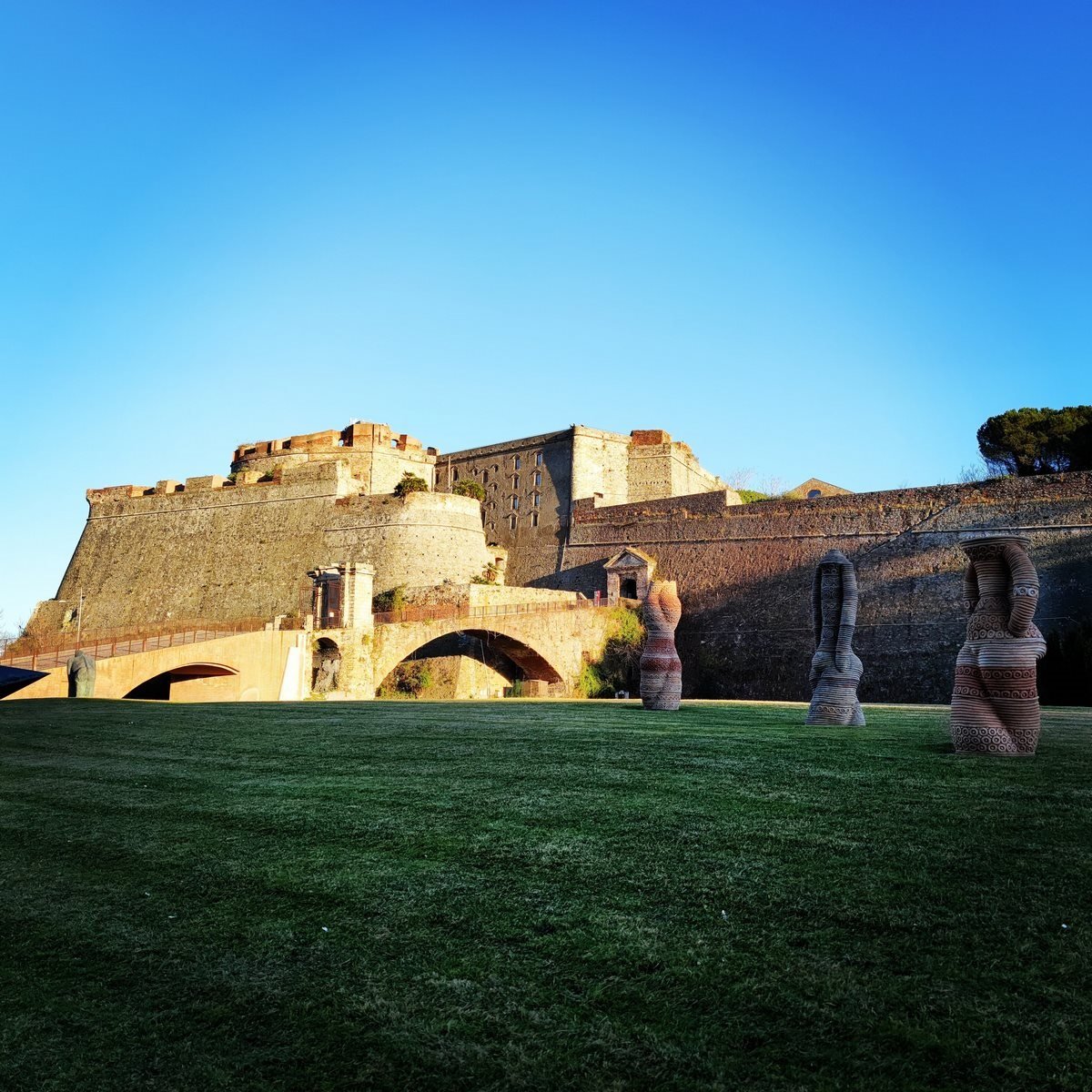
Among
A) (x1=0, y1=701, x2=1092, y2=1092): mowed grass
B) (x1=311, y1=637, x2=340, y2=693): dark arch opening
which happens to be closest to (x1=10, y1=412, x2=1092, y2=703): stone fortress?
(x1=311, y1=637, x2=340, y2=693): dark arch opening

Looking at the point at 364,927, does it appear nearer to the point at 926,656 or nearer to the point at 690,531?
the point at 926,656

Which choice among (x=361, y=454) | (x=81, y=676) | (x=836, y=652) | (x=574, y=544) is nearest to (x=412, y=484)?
(x=361, y=454)

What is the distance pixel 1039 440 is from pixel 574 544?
21.7 metres

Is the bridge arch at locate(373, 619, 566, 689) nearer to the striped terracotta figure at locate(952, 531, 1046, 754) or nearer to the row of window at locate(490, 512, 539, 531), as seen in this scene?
the row of window at locate(490, 512, 539, 531)

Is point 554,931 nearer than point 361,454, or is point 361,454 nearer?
point 554,931

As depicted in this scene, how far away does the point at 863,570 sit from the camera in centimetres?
3572

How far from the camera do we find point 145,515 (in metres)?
50.6

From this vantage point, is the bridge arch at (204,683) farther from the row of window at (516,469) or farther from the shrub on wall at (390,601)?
the row of window at (516,469)

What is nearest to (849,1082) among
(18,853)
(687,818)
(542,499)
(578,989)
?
(578,989)

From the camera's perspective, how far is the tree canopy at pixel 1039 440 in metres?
44.2

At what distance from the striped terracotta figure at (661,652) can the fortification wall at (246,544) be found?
27.1m

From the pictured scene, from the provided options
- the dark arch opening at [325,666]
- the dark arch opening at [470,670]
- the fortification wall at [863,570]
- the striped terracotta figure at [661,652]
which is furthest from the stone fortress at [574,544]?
the striped terracotta figure at [661,652]

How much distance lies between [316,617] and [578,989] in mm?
31974

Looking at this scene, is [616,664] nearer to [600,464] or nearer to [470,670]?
[470,670]
